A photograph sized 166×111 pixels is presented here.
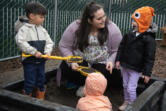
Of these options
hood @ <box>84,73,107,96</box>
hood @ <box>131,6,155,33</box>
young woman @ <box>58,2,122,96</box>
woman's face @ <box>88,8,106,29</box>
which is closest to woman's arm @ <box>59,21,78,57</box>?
young woman @ <box>58,2,122,96</box>

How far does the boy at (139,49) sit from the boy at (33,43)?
0.91 metres

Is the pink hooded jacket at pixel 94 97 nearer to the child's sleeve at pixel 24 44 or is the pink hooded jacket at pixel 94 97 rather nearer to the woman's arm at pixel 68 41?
the child's sleeve at pixel 24 44

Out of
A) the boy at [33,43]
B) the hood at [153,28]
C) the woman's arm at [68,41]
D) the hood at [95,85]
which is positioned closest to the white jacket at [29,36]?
the boy at [33,43]

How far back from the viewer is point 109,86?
3184 mm

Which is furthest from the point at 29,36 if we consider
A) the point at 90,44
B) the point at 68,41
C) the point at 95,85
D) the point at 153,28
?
the point at 153,28

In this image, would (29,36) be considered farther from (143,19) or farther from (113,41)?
(143,19)

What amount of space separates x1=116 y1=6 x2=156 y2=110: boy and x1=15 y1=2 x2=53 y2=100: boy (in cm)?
91

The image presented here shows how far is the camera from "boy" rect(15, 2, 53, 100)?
231 centimetres

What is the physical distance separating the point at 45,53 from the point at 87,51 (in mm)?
630

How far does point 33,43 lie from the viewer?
7.83ft

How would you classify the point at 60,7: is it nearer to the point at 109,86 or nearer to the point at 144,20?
the point at 109,86

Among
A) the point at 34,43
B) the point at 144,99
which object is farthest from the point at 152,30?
the point at 34,43

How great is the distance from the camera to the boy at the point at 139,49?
242 centimetres

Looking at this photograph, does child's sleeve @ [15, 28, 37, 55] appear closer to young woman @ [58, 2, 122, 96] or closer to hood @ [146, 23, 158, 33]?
young woman @ [58, 2, 122, 96]
